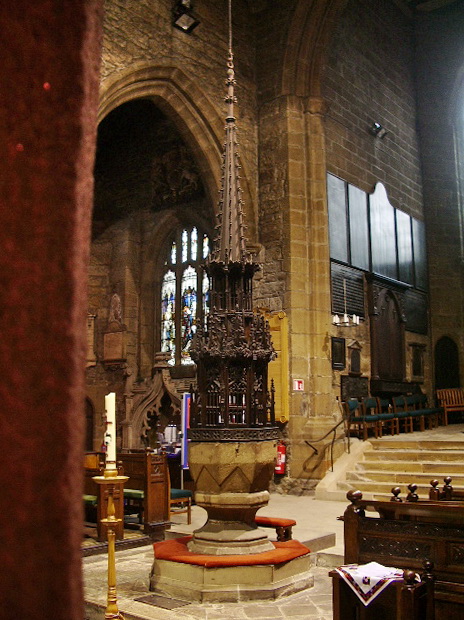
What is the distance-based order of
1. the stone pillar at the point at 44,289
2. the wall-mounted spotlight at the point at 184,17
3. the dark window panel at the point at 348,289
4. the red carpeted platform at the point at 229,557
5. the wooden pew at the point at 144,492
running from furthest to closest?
the dark window panel at the point at 348,289, the wall-mounted spotlight at the point at 184,17, the wooden pew at the point at 144,492, the red carpeted platform at the point at 229,557, the stone pillar at the point at 44,289

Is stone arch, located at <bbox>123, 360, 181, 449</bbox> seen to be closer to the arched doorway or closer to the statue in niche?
the statue in niche

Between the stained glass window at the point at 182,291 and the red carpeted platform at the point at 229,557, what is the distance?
801 centimetres

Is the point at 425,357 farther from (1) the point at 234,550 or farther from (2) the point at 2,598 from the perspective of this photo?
(2) the point at 2,598

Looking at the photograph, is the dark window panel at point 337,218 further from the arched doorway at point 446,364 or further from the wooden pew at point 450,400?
the arched doorway at point 446,364

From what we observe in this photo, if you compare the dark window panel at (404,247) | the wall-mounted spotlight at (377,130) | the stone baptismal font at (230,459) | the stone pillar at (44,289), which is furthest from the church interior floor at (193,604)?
the wall-mounted spotlight at (377,130)

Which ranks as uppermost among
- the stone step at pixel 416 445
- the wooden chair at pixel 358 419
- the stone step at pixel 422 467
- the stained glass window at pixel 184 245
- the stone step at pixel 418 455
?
the stained glass window at pixel 184 245

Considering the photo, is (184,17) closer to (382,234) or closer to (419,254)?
(382,234)

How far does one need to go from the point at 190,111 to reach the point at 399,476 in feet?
21.2

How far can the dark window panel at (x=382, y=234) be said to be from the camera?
12750 millimetres

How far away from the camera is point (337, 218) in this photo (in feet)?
38.2

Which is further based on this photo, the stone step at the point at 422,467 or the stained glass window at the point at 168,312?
the stained glass window at the point at 168,312

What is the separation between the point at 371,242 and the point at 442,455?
15.4 feet

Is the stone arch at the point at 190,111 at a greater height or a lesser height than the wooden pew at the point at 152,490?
greater

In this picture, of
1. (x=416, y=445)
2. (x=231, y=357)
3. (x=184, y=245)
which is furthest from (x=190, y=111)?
(x=231, y=357)
